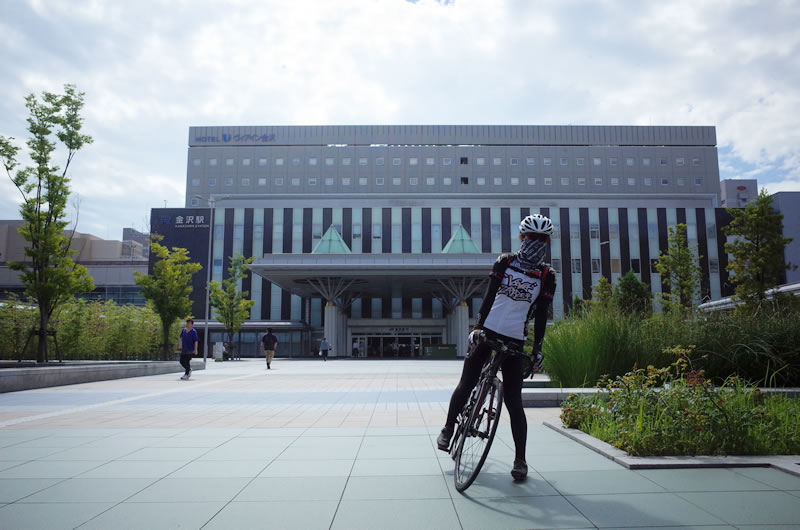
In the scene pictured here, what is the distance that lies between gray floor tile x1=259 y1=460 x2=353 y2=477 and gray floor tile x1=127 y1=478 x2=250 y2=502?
329 millimetres

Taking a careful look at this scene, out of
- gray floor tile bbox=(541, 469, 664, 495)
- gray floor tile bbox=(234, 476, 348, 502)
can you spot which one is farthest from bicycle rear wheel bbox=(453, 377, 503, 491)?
gray floor tile bbox=(234, 476, 348, 502)

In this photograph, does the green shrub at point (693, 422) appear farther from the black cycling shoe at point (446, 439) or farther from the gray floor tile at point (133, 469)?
the gray floor tile at point (133, 469)

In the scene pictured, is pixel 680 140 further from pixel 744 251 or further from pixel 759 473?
pixel 759 473

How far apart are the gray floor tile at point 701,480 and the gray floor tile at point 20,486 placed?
453 cm

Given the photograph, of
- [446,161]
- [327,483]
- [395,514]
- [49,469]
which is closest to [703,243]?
[446,161]

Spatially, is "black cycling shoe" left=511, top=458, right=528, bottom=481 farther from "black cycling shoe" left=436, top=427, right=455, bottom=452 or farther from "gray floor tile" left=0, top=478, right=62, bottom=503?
"gray floor tile" left=0, top=478, right=62, bottom=503

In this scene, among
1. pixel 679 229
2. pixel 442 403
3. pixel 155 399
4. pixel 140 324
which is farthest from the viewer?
pixel 679 229

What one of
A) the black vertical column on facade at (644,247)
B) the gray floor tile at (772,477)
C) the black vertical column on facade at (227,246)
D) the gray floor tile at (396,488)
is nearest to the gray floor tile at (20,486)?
the gray floor tile at (396,488)

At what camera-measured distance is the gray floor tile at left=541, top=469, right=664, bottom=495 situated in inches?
154

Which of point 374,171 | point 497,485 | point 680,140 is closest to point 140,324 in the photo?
point 497,485

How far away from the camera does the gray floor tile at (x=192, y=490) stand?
3852 millimetres

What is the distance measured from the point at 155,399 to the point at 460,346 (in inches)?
1267

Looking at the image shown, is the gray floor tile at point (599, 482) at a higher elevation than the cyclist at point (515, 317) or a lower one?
lower

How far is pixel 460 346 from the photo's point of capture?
41.4 m
